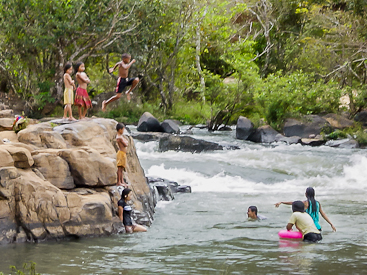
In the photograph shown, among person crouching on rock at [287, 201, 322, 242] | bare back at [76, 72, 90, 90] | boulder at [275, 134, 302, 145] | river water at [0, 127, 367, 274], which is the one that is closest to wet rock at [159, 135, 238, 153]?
river water at [0, 127, 367, 274]

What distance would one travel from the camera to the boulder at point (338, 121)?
24797 mm

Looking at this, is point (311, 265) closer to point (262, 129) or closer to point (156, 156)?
point (156, 156)

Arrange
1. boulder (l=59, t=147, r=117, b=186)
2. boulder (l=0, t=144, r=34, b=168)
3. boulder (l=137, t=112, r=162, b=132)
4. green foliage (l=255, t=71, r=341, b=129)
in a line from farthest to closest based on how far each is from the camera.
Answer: green foliage (l=255, t=71, r=341, b=129)
boulder (l=137, t=112, r=162, b=132)
boulder (l=59, t=147, r=117, b=186)
boulder (l=0, t=144, r=34, b=168)

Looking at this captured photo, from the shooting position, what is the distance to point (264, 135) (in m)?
24.1

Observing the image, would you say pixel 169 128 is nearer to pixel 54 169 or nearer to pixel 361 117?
pixel 361 117

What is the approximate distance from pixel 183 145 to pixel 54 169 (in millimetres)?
11358

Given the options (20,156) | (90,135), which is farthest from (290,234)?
(20,156)

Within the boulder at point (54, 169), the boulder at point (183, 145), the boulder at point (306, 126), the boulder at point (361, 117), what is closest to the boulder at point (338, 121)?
the boulder at point (306, 126)

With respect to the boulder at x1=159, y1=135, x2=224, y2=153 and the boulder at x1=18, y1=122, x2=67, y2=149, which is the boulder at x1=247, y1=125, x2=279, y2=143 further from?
the boulder at x1=18, y1=122, x2=67, y2=149

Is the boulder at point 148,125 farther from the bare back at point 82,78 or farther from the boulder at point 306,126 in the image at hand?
the bare back at point 82,78

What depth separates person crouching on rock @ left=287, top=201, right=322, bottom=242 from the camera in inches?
339

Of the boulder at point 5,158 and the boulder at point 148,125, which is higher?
the boulder at point 148,125

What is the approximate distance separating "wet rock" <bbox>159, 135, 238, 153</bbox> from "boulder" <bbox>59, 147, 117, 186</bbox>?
33.9 feet

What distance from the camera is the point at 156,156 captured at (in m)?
18.8
